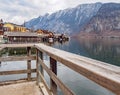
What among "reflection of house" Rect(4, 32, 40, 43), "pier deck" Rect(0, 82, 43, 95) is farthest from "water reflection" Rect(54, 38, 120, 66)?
"pier deck" Rect(0, 82, 43, 95)

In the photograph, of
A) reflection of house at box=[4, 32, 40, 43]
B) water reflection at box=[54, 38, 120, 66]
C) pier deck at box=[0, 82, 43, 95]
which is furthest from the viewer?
reflection of house at box=[4, 32, 40, 43]


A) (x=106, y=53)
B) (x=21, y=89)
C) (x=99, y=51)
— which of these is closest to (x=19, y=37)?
(x=99, y=51)

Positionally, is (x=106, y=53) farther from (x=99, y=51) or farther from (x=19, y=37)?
(x=19, y=37)

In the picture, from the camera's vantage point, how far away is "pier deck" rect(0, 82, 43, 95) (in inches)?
271

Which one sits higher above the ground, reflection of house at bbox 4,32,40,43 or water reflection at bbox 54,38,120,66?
reflection of house at bbox 4,32,40,43

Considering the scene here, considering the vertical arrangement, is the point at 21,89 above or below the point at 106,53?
above

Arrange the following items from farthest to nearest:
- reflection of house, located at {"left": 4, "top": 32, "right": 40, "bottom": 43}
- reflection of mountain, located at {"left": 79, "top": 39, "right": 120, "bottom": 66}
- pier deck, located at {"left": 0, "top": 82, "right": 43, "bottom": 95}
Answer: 1. reflection of house, located at {"left": 4, "top": 32, "right": 40, "bottom": 43}
2. reflection of mountain, located at {"left": 79, "top": 39, "right": 120, "bottom": 66}
3. pier deck, located at {"left": 0, "top": 82, "right": 43, "bottom": 95}

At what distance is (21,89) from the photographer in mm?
7328

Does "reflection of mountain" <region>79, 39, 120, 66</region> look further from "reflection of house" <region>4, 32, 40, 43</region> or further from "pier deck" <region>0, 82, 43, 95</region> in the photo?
"pier deck" <region>0, 82, 43, 95</region>

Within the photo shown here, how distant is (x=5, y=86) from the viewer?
771cm

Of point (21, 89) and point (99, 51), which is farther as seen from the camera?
point (99, 51)

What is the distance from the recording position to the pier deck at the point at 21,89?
6.88 meters

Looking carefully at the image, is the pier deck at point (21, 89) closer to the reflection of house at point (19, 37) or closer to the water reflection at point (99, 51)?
the water reflection at point (99, 51)

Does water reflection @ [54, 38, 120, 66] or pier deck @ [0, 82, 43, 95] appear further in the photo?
water reflection @ [54, 38, 120, 66]
